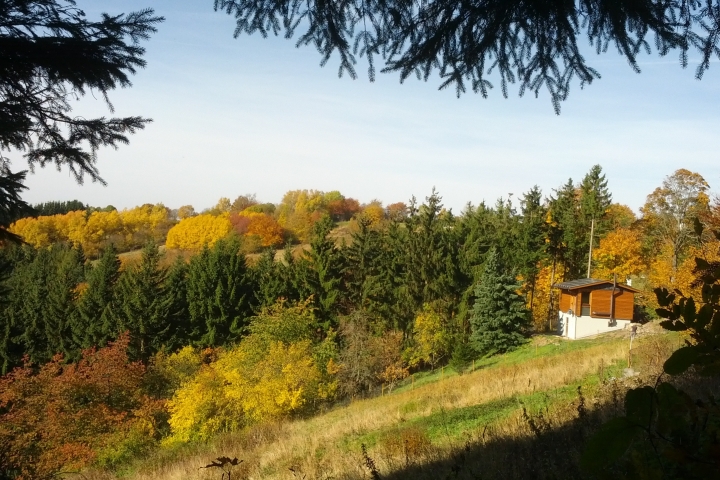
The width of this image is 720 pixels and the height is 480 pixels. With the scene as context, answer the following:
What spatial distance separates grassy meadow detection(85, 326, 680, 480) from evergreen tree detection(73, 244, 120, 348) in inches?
813

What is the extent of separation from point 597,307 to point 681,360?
3552 cm

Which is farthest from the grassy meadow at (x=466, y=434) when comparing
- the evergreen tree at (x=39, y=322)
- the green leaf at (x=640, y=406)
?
the evergreen tree at (x=39, y=322)

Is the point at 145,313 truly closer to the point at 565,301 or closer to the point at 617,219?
the point at 565,301

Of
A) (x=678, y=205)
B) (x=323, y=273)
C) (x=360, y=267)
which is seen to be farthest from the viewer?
(x=360, y=267)

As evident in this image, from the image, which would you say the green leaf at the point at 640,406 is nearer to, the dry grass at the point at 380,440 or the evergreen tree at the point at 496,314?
the dry grass at the point at 380,440

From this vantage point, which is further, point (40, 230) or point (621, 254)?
point (40, 230)

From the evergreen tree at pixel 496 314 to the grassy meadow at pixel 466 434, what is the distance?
1655 cm

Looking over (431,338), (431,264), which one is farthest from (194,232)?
(431,338)

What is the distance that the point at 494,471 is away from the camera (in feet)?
14.8

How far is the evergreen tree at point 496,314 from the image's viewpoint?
112ft

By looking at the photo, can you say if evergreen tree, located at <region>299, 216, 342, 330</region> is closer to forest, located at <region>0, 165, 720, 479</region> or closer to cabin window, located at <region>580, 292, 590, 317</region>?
forest, located at <region>0, 165, 720, 479</region>

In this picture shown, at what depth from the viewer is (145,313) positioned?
3462 cm

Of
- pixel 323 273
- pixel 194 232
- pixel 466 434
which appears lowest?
pixel 323 273

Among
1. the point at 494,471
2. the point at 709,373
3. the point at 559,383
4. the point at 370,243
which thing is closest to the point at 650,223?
the point at 370,243
